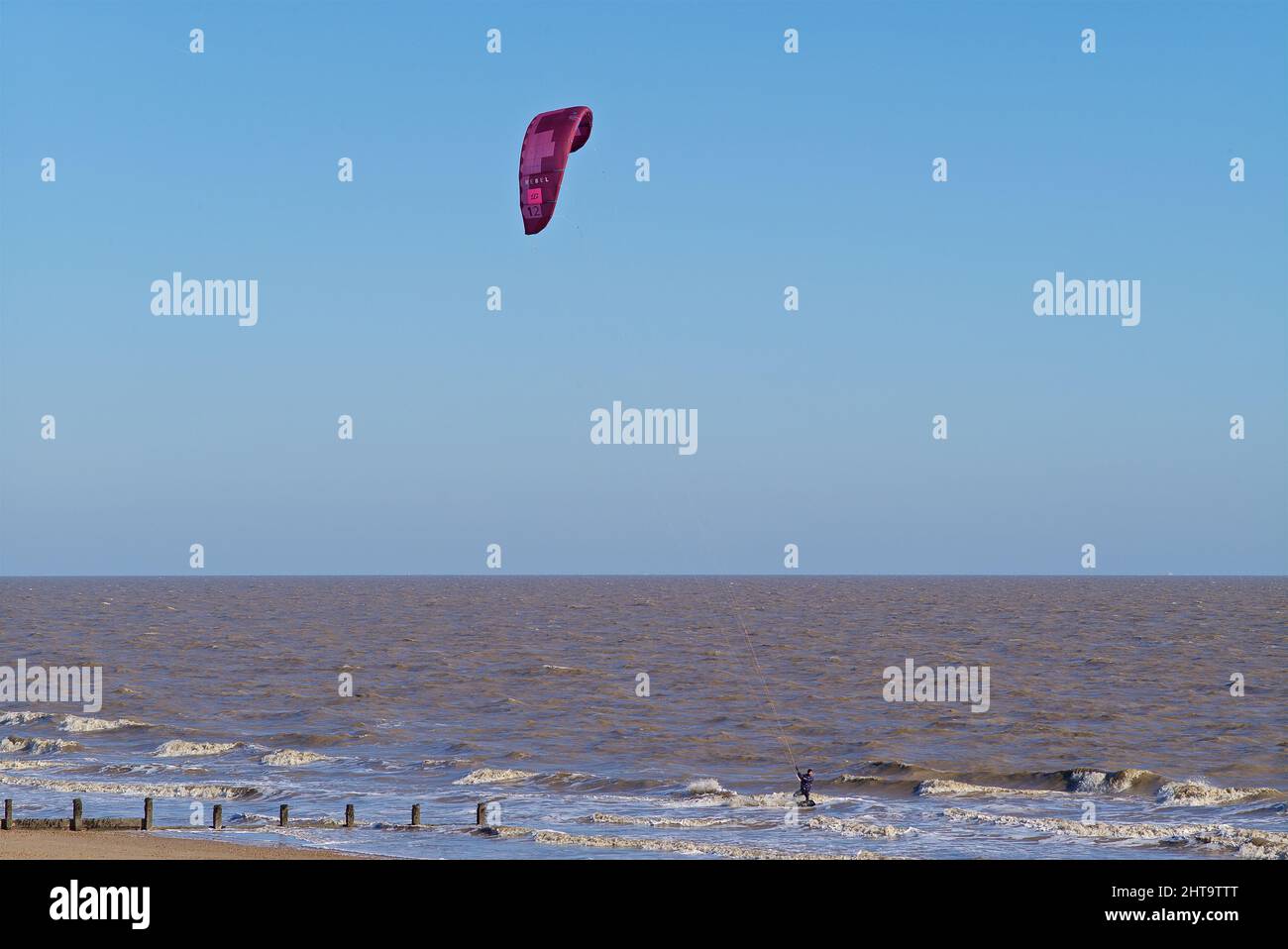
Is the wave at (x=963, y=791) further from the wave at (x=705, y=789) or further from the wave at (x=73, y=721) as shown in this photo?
the wave at (x=73, y=721)

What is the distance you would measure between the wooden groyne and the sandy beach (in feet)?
0.73

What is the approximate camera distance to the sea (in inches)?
1102

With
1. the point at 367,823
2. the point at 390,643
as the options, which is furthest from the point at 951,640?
the point at 367,823

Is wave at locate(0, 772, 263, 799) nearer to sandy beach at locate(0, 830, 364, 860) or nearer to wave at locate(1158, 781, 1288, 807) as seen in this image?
sandy beach at locate(0, 830, 364, 860)

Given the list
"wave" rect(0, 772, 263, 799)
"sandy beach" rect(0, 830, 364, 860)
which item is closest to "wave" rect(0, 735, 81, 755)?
"wave" rect(0, 772, 263, 799)

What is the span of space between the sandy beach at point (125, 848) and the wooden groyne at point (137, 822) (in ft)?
0.73

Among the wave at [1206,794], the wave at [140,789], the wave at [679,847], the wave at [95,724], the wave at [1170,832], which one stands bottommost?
the wave at [1206,794]

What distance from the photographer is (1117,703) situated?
51.9m

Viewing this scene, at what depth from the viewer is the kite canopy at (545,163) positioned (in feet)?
108

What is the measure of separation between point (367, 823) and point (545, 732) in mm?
15970

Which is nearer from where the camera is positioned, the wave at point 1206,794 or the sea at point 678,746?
the sea at point 678,746

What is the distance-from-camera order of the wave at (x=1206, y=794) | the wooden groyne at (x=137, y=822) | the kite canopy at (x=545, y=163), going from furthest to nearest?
the kite canopy at (x=545, y=163), the wave at (x=1206, y=794), the wooden groyne at (x=137, y=822)

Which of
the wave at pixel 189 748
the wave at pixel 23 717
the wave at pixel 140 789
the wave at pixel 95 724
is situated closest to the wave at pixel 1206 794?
the wave at pixel 140 789
